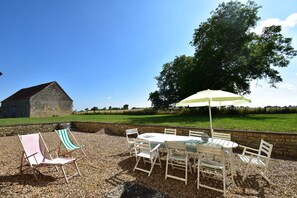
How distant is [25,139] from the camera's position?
4.54 meters

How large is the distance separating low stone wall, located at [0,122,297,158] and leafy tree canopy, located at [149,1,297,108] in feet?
40.2

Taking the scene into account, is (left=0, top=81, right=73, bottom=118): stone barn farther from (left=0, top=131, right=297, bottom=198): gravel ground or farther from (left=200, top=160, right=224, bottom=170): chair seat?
(left=200, top=160, right=224, bottom=170): chair seat

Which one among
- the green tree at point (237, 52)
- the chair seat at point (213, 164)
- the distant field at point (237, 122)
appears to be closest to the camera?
the chair seat at point (213, 164)

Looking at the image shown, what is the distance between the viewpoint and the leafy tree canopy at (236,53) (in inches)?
767

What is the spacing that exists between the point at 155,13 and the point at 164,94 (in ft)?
93.9

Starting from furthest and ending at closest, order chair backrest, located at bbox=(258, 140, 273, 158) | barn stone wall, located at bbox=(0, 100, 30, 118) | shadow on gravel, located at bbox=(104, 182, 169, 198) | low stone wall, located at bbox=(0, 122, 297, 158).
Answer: barn stone wall, located at bbox=(0, 100, 30, 118)
low stone wall, located at bbox=(0, 122, 297, 158)
chair backrest, located at bbox=(258, 140, 273, 158)
shadow on gravel, located at bbox=(104, 182, 169, 198)

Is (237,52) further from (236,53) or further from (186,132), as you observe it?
(186,132)

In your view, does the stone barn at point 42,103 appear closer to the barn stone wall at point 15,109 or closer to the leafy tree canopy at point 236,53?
the barn stone wall at point 15,109

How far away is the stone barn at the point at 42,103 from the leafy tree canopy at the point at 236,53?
25.5m

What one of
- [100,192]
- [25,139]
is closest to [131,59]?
[25,139]

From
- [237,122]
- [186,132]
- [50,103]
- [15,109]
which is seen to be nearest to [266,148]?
[186,132]

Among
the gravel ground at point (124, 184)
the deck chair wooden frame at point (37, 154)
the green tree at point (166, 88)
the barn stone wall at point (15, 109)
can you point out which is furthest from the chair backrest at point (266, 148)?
the barn stone wall at point (15, 109)

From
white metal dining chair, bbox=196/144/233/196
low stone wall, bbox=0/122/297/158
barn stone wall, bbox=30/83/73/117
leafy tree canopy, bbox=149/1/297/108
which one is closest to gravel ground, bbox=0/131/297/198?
white metal dining chair, bbox=196/144/233/196

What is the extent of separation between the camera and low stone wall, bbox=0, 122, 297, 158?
20.1 ft
